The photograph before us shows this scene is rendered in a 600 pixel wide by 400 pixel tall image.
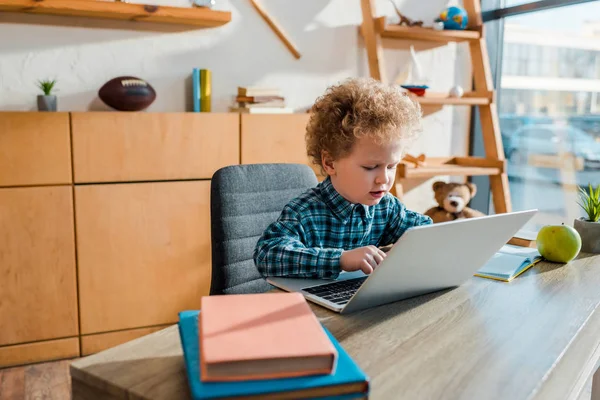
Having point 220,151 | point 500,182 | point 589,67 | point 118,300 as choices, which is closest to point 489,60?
point 589,67

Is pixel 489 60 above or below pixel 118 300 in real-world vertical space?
above

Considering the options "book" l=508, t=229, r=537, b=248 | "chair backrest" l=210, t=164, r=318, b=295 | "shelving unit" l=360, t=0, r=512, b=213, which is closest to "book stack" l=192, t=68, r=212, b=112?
"shelving unit" l=360, t=0, r=512, b=213

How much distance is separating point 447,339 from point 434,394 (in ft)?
0.67

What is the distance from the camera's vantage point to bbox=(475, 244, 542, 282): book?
128cm

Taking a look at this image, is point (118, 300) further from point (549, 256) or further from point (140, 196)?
point (549, 256)

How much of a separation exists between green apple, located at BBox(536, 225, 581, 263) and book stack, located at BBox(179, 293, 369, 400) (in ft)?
2.93

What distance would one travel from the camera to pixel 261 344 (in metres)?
0.67

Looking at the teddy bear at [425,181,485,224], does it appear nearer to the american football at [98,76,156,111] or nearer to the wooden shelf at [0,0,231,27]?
the wooden shelf at [0,0,231,27]

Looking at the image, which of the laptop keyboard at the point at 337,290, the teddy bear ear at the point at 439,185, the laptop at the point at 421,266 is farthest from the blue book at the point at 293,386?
the teddy bear ear at the point at 439,185

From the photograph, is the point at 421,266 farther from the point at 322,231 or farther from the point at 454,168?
the point at 454,168

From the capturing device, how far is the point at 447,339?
0.90 m

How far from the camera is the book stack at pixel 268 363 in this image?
0.63 metres

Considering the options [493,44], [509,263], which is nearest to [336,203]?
[509,263]

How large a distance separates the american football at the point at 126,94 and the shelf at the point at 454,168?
1.39 metres
